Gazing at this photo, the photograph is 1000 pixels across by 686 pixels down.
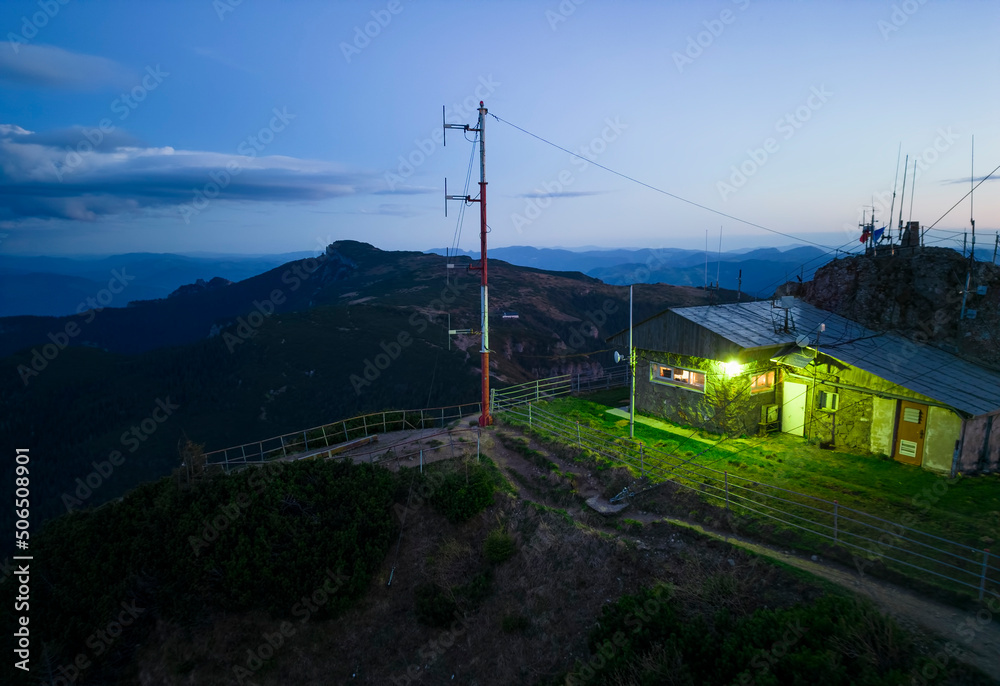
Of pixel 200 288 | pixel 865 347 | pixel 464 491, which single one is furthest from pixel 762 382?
pixel 200 288

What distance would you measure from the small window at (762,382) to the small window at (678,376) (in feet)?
6.22

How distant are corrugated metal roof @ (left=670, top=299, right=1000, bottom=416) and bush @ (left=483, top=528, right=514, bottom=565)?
1134cm

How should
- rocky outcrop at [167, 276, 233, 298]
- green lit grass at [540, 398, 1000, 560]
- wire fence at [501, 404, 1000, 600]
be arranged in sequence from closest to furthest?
wire fence at [501, 404, 1000, 600], green lit grass at [540, 398, 1000, 560], rocky outcrop at [167, 276, 233, 298]

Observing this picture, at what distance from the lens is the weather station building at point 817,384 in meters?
15.7

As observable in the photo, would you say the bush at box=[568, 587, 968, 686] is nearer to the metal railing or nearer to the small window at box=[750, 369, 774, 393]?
the small window at box=[750, 369, 774, 393]

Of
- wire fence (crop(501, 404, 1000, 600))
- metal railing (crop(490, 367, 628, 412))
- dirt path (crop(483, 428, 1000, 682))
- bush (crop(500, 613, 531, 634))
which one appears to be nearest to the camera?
dirt path (crop(483, 428, 1000, 682))

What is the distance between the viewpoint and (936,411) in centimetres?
1560

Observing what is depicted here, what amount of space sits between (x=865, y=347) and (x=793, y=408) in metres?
3.54

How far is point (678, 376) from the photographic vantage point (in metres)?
21.7

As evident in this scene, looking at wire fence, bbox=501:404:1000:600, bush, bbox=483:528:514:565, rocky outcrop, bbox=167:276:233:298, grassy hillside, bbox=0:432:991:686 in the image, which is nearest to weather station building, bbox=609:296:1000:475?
wire fence, bbox=501:404:1000:600

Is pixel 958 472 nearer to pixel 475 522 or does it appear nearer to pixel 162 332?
pixel 475 522

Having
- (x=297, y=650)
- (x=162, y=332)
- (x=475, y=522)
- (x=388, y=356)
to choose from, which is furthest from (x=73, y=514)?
(x=162, y=332)

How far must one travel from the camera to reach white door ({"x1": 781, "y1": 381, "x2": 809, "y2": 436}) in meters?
19.5

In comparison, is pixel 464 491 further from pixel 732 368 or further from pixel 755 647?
pixel 732 368
